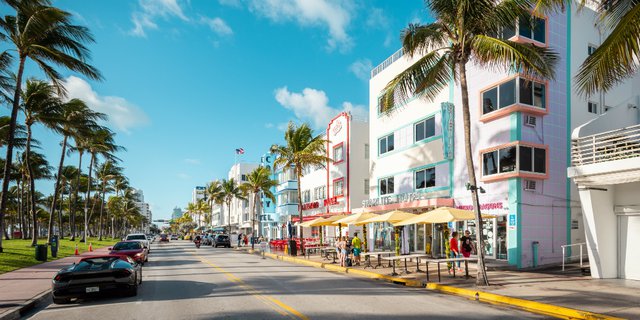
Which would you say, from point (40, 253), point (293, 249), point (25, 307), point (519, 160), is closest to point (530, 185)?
point (519, 160)

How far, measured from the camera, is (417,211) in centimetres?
2847

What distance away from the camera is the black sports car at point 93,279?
12.2 m

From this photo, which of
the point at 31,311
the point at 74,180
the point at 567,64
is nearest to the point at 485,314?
the point at 31,311

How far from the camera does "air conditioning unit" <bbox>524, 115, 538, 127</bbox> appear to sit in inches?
858

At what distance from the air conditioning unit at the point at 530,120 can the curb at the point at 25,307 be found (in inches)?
794

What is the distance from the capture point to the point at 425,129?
28.5 metres

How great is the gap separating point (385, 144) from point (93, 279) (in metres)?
24.1

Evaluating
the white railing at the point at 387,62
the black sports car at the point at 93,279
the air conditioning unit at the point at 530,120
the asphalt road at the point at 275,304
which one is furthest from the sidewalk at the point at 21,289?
the white railing at the point at 387,62

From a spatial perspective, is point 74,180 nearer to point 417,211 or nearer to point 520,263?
point 417,211

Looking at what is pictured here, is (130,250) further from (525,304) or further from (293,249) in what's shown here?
(525,304)

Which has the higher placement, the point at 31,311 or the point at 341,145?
the point at 341,145

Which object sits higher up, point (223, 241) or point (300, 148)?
point (300, 148)

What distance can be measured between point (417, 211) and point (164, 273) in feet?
49.4

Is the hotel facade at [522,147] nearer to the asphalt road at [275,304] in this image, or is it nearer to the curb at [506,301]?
the curb at [506,301]
